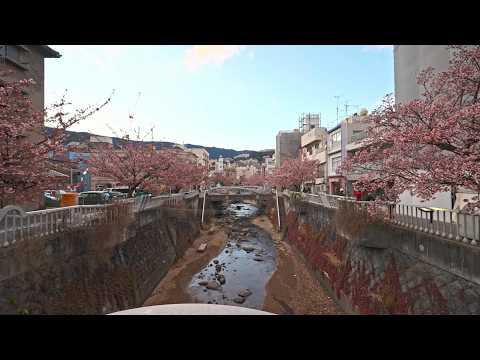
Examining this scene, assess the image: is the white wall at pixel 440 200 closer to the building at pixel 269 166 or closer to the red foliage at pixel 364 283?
the red foliage at pixel 364 283

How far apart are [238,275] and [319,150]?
67.4 ft

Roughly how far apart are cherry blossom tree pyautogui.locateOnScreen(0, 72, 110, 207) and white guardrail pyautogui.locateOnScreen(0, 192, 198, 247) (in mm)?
423

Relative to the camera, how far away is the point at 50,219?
22.5ft

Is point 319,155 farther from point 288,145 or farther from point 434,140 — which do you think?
point 434,140

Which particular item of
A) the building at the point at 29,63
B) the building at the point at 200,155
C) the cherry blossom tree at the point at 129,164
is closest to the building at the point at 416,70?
the cherry blossom tree at the point at 129,164

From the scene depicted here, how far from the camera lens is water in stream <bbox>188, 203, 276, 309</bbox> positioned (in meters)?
12.2

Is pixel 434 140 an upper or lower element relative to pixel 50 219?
upper

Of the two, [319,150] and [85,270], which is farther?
[319,150]

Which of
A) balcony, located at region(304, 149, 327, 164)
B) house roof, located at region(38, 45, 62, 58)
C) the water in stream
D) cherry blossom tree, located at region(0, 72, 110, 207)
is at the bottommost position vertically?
the water in stream

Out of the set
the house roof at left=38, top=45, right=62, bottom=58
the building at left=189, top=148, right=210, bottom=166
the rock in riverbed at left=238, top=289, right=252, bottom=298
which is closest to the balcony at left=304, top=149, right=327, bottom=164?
the rock in riverbed at left=238, top=289, right=252, bottom=298

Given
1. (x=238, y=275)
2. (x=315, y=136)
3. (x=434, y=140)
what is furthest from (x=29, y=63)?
(x=315, y=136)

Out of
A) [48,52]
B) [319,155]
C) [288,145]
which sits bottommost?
[319,155]

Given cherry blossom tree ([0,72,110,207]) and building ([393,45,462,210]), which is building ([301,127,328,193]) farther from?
cherry blossom tree ([0,72,110,207])
